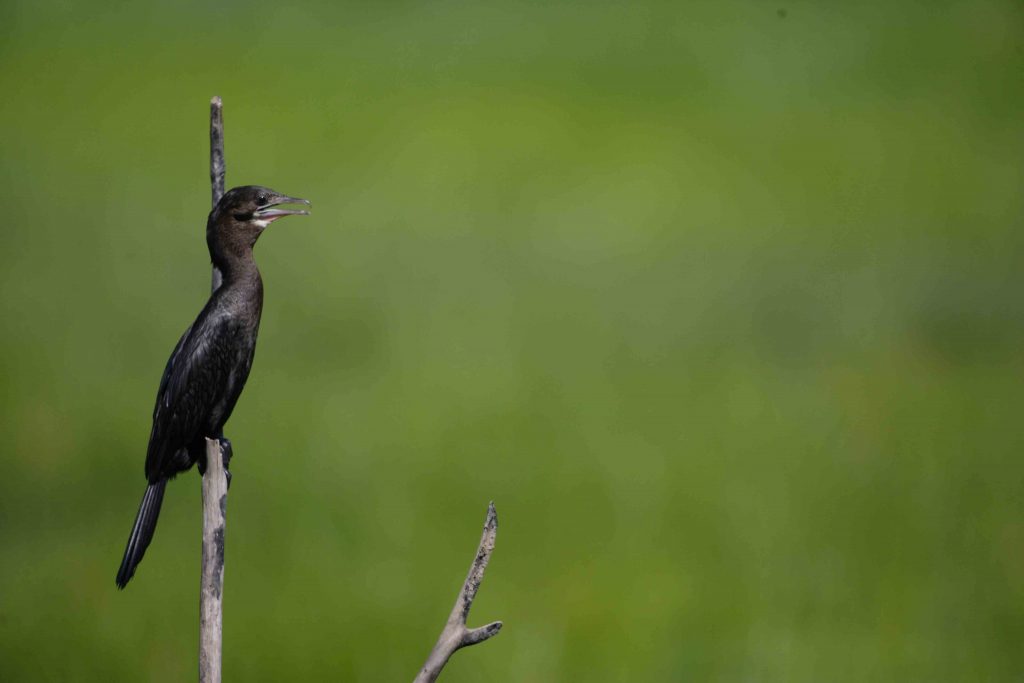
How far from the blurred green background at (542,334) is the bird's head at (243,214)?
4.56 feet

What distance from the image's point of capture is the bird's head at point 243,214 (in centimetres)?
225

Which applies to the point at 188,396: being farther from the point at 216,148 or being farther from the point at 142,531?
the point at 216,148

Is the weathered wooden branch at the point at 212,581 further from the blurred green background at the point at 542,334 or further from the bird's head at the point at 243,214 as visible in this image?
the blurred green background at the point at 542,334

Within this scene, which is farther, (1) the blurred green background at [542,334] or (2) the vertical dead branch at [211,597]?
(1) the blurred green background at [542,334]

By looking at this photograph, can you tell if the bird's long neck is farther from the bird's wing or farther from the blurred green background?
the blurred green background

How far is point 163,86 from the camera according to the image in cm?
420

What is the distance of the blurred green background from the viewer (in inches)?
134

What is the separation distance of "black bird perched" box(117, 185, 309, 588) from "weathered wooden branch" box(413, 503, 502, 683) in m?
0.65

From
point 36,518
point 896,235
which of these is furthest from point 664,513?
point 36,518

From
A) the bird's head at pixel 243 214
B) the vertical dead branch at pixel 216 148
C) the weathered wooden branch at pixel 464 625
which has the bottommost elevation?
the weathered wooden branch at pixel 464 625

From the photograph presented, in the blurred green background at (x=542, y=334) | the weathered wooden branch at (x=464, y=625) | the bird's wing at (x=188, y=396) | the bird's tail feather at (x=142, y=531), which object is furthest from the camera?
the blurred green background at (x=542, y=334)

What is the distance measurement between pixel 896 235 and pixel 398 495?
7.09 feet

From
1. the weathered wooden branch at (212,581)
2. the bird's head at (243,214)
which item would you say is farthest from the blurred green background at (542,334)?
the bird's head at (243,214)

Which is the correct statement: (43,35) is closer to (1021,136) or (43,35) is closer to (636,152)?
(636,152)
